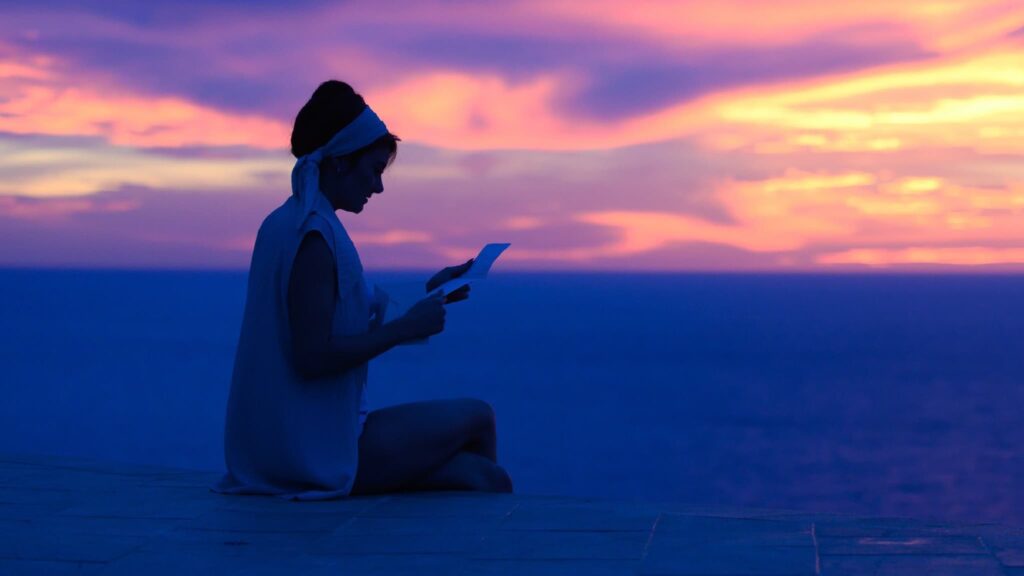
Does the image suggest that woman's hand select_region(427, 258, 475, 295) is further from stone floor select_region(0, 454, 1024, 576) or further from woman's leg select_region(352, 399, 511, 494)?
stone floor select_region(0, 454, 1024, 576)

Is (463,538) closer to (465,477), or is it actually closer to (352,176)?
(465,477)

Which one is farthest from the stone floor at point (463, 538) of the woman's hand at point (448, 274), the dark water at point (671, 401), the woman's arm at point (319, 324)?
the dark water at point (671, 401)

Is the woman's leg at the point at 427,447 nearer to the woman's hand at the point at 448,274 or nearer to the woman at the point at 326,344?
the woman at the point at 326,344

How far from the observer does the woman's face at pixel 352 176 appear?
4066 mm

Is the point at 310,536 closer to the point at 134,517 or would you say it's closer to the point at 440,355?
the point at 134,517

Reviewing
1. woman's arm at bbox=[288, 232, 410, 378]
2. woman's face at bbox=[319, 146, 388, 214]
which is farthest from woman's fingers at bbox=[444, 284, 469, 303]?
woman's face at bbox=[319, 146, 388, 214]

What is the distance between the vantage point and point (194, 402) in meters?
89.2

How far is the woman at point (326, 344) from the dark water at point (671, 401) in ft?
148

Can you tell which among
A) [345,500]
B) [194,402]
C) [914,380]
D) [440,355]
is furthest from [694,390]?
[345,500]

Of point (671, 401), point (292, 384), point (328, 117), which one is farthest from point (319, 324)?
point (671, 401)

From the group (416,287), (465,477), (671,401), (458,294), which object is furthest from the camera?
(671,401)

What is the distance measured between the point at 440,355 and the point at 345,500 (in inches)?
4377

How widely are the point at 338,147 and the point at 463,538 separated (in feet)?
4.11

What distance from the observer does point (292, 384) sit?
4.07 m
